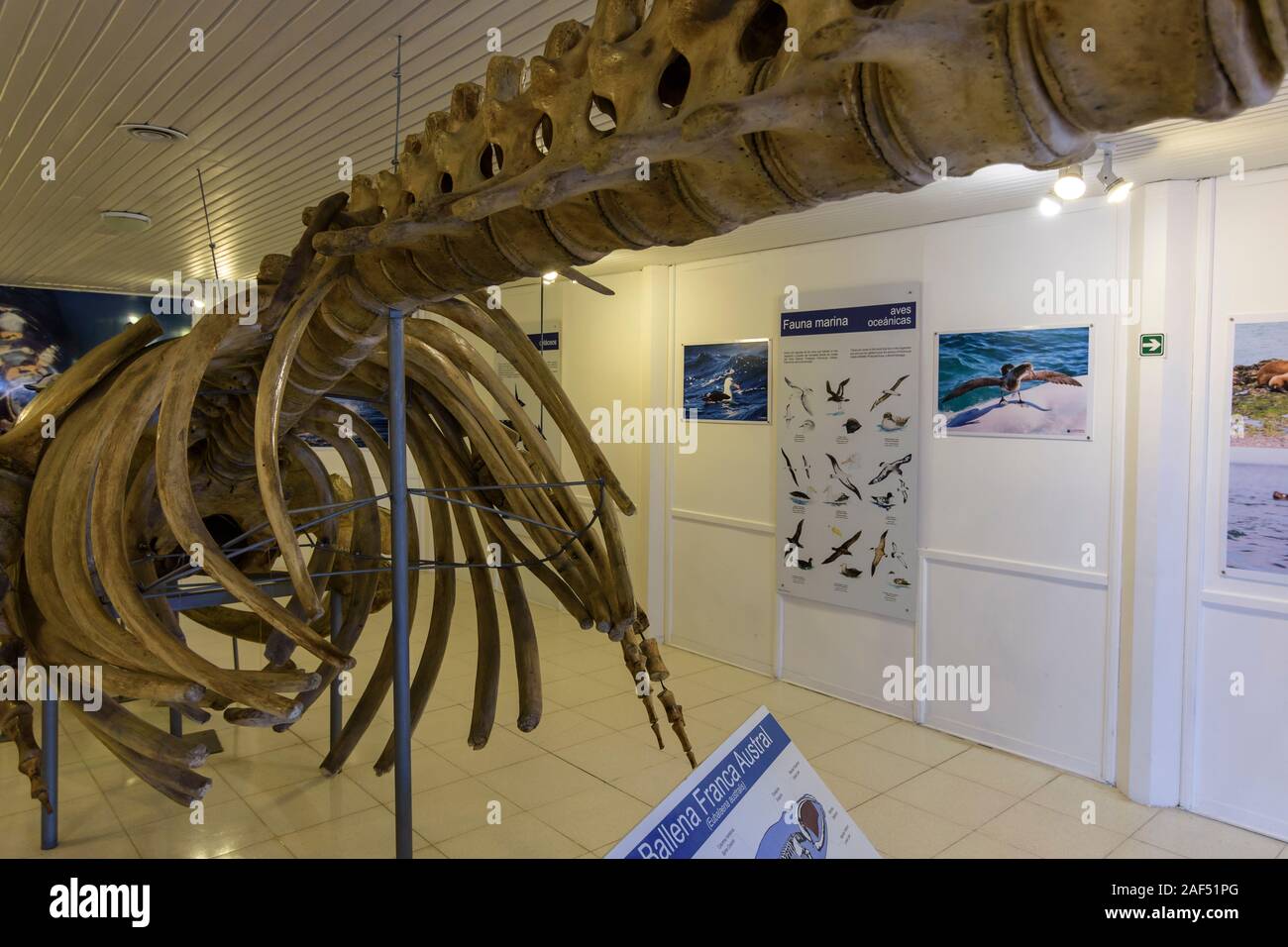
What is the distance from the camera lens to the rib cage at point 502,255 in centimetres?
85

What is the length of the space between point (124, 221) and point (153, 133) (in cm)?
218

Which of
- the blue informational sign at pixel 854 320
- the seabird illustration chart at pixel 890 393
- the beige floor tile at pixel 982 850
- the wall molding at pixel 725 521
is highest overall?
the blue informational sign at pixel 854 320

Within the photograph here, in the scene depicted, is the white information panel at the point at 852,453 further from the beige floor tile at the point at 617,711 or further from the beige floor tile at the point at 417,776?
the beige floor tile at the point at 417,776

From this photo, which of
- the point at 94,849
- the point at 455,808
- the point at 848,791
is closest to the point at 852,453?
the point at 848,791

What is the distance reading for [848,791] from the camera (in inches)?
172

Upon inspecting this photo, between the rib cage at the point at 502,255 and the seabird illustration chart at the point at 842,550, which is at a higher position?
the rib cage at the point at 502,255

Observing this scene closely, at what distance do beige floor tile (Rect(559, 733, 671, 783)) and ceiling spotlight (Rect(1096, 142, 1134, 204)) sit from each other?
3448mm

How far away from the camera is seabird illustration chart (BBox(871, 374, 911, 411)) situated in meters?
5.32

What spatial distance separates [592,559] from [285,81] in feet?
7.28

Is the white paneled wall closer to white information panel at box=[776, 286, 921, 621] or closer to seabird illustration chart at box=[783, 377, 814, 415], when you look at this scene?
white information panel at box=[776, 286, 921, 621]

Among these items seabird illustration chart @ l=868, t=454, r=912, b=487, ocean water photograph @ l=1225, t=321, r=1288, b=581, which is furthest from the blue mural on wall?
ocean water photograph @ l=1225, t=321, r=1288, b=581

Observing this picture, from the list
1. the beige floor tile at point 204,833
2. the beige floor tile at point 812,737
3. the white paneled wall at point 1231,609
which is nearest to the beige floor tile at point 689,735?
the beige floor tile at point 812,737

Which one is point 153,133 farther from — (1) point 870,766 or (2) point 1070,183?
(1) point 870,766

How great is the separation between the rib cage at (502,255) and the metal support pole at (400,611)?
0.69ft
